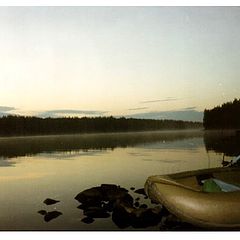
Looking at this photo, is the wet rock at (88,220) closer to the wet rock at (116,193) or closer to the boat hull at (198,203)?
the wet rock at (116,193)

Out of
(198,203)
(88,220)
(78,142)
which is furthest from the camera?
(78,142)

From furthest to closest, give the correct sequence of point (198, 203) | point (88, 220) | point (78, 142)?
point (78, 142) < point (88, 220) < point (198, 203)

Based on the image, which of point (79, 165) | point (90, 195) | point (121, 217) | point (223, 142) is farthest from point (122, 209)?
point (223, 142)

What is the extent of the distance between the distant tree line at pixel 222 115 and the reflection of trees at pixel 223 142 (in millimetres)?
38

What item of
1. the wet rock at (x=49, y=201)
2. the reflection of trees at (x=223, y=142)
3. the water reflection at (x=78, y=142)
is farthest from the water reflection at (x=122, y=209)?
the reflection of trees at (x=223, y=142)

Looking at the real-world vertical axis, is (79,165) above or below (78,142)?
below

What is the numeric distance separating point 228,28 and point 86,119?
0.81 m

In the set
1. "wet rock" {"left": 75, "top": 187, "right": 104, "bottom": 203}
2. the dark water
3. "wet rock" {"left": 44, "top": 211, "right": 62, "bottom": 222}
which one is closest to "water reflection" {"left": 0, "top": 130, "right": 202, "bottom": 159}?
the dark water

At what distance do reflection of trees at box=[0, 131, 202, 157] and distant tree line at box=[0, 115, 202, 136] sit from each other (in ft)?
0.09

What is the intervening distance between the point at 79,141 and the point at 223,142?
686 mm

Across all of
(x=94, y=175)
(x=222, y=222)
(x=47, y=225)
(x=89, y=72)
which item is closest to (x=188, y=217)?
(x=222, y=222)

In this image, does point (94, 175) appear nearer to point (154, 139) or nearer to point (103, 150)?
point (103, 150)

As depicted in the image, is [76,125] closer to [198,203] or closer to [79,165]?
[79,165]

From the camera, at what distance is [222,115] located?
2617mm
